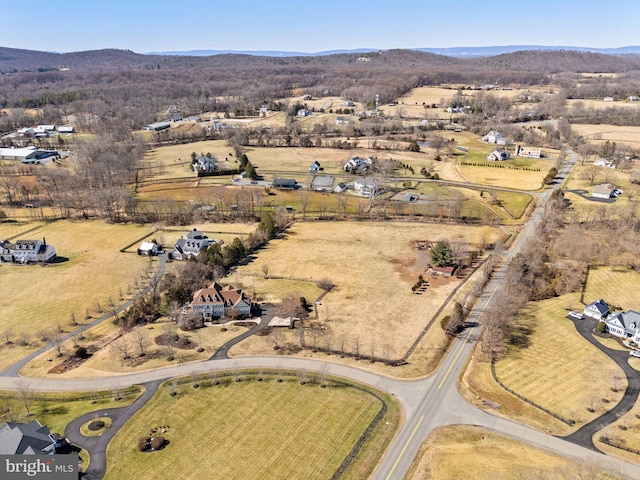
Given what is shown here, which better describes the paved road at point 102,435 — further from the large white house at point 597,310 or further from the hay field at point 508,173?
the hay field at point 508,173

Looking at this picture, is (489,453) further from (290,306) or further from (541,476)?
(290,306)

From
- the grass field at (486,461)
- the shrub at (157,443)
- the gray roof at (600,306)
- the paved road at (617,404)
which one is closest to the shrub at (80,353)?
the shrub at (157,443)

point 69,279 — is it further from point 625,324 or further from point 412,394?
point 625,324

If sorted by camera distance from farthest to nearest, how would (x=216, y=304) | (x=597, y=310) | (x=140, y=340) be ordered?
(x=216, y=304) < (x=597, y=310) < (x=140, y=340)

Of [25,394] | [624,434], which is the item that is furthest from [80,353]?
[624,434]

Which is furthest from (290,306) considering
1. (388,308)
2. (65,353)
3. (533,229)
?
(533,229)

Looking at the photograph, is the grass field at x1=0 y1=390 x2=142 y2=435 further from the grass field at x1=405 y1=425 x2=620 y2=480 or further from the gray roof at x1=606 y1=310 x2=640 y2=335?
the gray roof at x1=606 y1=310 x2=640 y2=335
